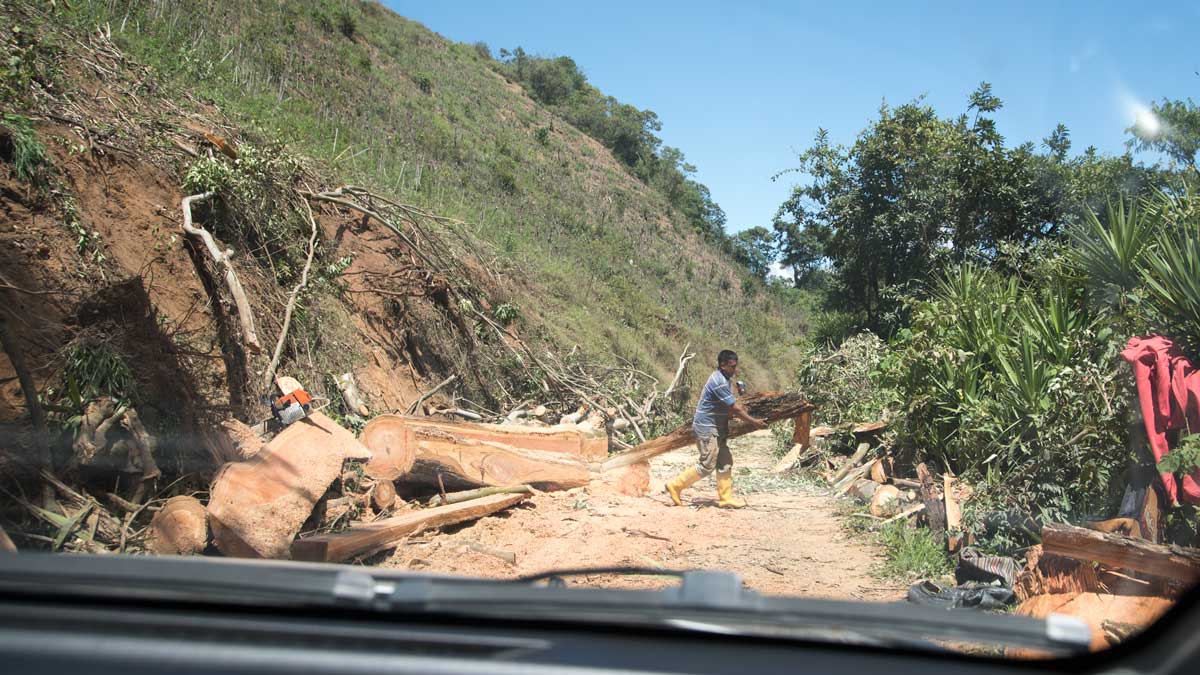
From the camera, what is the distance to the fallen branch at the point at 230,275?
317 inches

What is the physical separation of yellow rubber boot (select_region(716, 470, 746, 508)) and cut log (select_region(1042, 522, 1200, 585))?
182 inches

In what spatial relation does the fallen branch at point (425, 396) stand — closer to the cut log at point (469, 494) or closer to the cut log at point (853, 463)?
the cut log at point (469, 494)

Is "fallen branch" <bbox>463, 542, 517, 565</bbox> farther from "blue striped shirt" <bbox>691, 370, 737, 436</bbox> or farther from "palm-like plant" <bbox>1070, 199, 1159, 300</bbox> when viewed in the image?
"palm-like plant" <bbox>1070, 199, 1159, 300</bbox>

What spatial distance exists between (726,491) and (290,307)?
535cm

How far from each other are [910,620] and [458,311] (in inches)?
456

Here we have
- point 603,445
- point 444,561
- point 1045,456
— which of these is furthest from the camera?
point 603,445

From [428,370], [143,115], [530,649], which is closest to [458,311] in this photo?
[428,370]

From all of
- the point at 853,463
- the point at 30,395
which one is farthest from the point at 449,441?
the point at 853,463

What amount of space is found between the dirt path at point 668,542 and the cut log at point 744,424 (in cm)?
55

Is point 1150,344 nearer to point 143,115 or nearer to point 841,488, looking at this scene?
point 841,488

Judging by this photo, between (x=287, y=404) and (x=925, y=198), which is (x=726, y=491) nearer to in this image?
(x=287, y=404)

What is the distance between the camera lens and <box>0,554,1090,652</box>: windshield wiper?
1.77 m

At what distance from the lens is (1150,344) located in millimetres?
5551

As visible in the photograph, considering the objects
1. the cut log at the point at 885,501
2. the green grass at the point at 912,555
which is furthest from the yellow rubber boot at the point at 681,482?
the green grass at the point at 912,555
